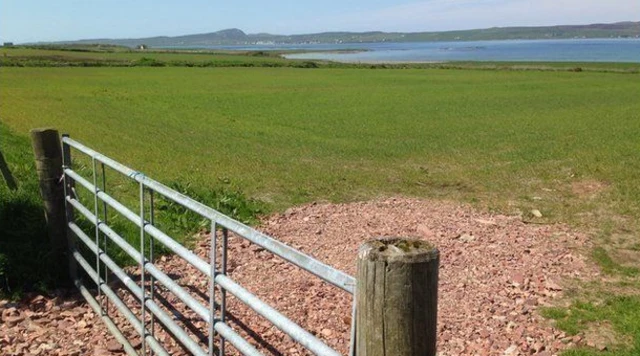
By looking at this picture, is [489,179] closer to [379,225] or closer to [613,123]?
[379,225]

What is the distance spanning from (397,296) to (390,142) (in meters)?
16.0

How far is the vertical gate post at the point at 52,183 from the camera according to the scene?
6.23 metres

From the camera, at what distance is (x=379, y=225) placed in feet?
29.6

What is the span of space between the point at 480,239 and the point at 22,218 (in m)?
5.62

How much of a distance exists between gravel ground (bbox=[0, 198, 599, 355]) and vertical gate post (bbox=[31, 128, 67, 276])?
0.55 m

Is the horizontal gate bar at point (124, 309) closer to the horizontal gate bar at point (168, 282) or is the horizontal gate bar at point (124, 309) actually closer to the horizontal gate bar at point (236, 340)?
the horizontal gate bar at point (168, 282)

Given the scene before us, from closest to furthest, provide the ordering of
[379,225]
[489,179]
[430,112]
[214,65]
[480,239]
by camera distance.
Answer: [480,239], [379,225], [489,179], [430,112], [214,65]

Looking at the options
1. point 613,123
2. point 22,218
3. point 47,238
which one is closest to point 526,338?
point 47,238

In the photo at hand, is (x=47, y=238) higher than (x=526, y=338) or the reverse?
higher

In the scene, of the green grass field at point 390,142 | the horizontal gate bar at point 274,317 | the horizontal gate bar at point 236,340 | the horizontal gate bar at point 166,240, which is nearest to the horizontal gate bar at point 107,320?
the horizontal gate bar at point 166,240

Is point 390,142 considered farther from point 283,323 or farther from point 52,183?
point 283,323

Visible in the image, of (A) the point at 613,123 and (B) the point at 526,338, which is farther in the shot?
(A) the point at 613,123

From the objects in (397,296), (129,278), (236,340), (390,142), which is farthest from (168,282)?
(390,142)

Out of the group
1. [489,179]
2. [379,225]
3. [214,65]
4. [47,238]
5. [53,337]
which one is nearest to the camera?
Result: [53,337]
